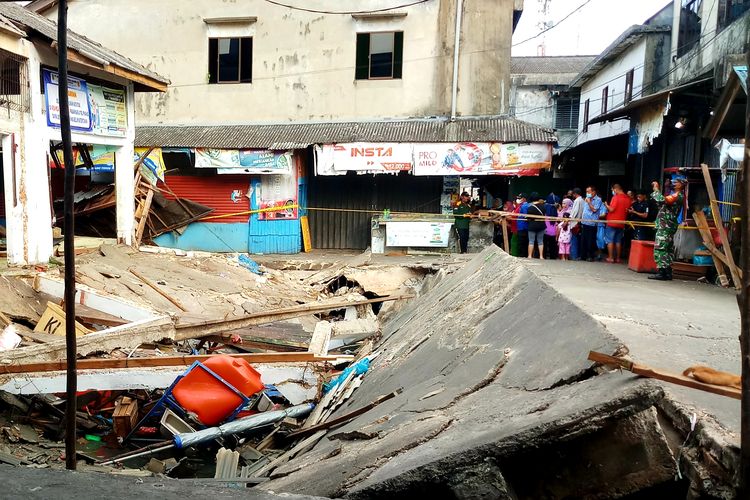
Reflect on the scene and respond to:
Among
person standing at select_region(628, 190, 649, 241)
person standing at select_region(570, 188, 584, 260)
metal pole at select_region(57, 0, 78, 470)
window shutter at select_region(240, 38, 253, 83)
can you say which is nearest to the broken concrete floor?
metal pole at select_region(57, 0, 78, 470)

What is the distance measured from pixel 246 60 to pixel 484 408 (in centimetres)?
1812

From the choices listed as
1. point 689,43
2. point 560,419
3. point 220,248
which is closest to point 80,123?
point 220,248

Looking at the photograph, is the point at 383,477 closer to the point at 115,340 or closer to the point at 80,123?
the point at 115,340

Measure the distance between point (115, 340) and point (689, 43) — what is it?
16.8 m

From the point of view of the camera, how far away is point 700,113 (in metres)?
12.7

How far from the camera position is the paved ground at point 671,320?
2.94 metres

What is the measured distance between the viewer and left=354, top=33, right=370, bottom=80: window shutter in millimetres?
18906

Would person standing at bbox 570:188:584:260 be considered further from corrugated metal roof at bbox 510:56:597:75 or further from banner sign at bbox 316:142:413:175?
corrugated metal roof at bbox 510:56:597:75

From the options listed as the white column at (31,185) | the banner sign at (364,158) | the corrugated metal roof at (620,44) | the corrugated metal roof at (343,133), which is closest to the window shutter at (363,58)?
the corrugated metal roof at (343,133)

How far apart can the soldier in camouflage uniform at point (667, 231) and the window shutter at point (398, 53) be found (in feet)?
35.8

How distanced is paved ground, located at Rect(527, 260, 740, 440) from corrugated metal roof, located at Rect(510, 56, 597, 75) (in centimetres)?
2740

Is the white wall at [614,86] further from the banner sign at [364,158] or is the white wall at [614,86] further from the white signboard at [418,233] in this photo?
the banner sign at [364,158]

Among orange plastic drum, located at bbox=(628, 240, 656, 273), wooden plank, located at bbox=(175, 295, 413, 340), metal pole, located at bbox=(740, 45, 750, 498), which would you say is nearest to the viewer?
metal pole, located at bbox=(740, 45, 750, 498)

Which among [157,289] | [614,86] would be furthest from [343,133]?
[614,86]
